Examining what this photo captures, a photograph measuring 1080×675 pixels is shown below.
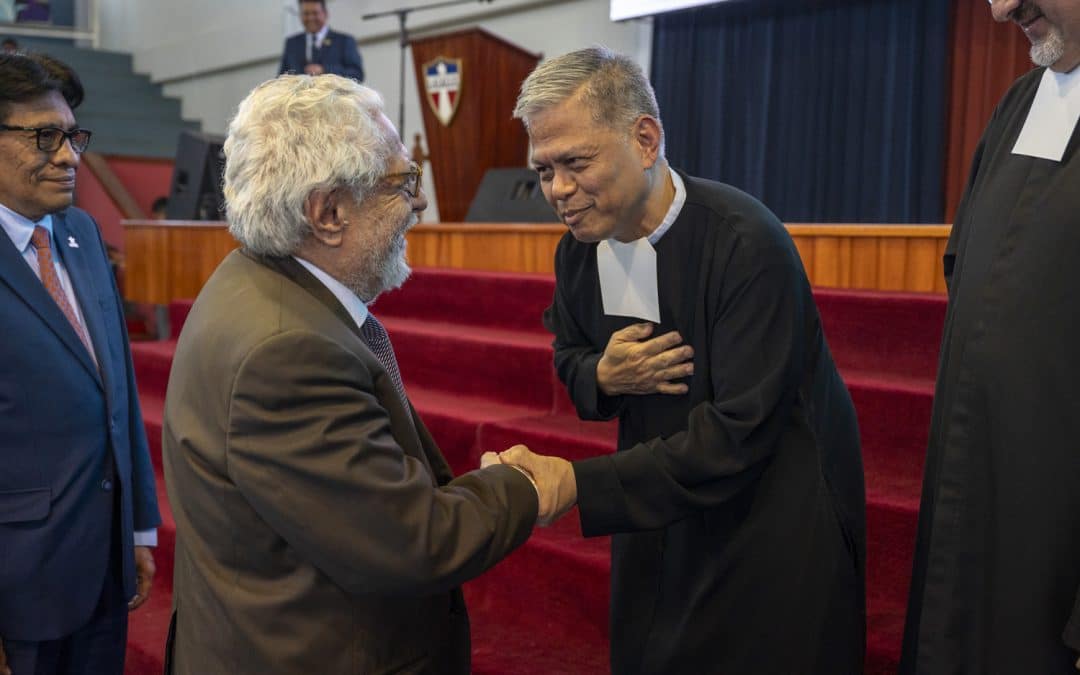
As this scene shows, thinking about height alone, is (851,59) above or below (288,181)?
above

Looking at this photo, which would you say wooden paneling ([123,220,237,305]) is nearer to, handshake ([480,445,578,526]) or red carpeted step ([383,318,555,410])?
red carpeted step ([383,318,555,410])

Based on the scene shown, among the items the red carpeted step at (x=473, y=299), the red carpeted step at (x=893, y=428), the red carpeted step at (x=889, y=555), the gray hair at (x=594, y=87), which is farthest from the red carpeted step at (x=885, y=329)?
the gray hair at (x=594, y=87)

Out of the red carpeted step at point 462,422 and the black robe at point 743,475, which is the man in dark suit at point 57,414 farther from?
the red carpeted step at point 462,422

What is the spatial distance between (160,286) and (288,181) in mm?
4851

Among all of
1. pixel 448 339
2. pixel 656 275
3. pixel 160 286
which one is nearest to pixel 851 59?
pixel 448 339

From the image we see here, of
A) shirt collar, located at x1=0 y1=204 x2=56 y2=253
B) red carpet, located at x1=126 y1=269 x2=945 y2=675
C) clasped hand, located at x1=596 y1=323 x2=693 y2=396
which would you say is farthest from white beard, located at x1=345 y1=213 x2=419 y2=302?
red carpet, located at x1=126 y1=269 x2=945 y2=675

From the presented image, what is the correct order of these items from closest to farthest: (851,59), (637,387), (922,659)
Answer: (922,659) → (637,387) → (851,59)

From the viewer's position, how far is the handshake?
1.50 m

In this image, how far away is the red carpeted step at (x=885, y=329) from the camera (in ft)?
9.69

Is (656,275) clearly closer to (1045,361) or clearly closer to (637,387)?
(637,387)

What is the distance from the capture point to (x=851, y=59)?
5668 mm

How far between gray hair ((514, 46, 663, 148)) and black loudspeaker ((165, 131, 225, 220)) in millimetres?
5566

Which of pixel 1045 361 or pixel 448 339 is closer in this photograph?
pixel 1045 361

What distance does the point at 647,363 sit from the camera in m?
1.64
